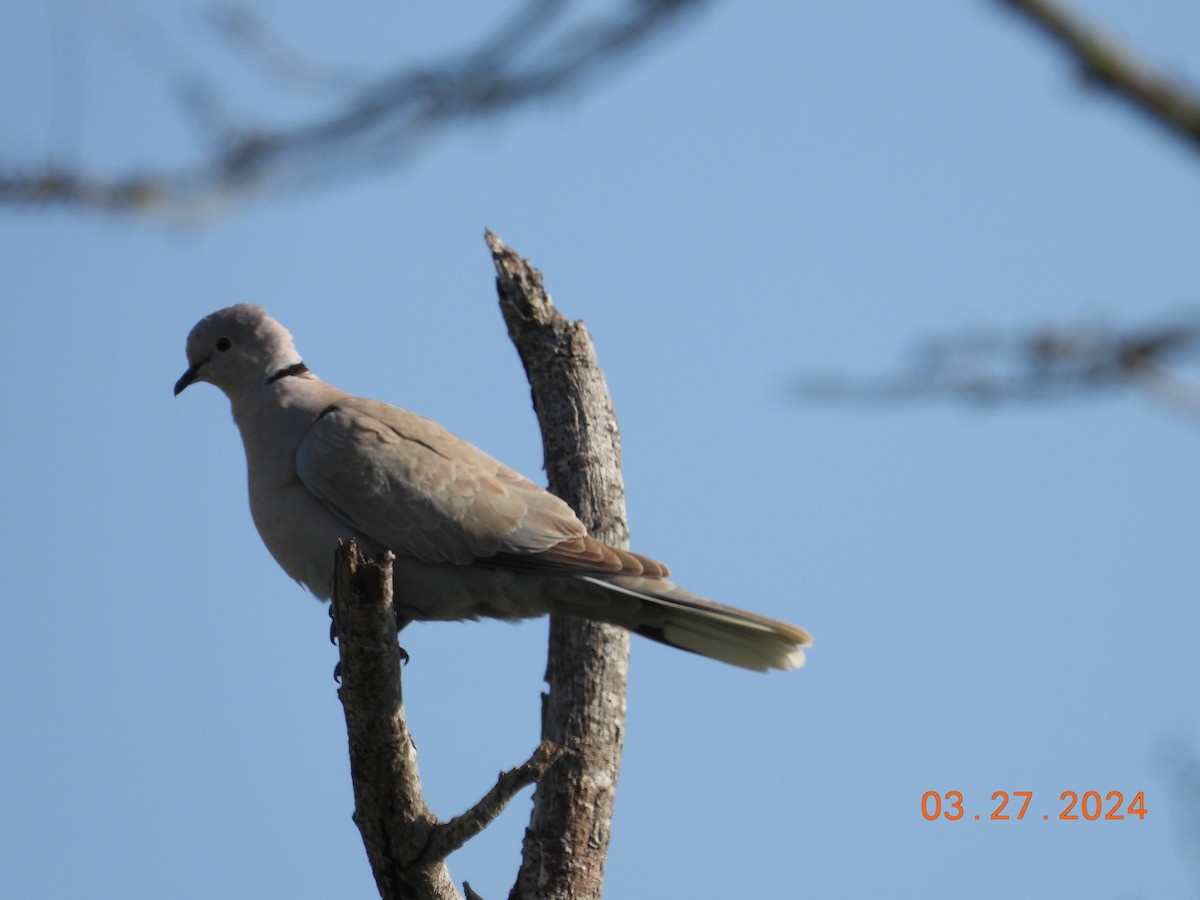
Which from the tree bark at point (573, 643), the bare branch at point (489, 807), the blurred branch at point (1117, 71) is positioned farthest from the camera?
the tree bark at point (573, 643)

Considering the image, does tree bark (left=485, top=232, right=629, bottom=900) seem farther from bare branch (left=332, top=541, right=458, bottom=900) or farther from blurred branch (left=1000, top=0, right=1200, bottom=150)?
blurred branch (left=1000, top=0, right=1200, bottom=150)

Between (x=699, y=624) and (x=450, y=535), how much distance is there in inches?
38.7

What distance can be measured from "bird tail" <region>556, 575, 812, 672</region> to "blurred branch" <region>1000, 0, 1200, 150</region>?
11.6ft

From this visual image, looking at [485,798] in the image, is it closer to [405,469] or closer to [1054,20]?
[405,469]

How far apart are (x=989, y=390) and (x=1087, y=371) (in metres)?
0.10

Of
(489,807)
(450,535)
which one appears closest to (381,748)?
(489,807)

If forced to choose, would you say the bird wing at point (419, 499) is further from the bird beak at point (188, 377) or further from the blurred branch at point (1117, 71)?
the blurred branch at point (1117, 71)

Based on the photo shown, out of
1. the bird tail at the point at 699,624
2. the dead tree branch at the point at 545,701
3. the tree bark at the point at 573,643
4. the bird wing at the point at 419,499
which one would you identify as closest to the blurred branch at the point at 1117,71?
the dead tree branch at the point at 545,701

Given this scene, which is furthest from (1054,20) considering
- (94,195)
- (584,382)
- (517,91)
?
(584,382)

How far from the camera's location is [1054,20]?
132 centimetres

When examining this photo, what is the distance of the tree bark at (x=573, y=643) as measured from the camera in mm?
4938

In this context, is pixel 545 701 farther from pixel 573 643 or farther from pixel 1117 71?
pixel 1117 71

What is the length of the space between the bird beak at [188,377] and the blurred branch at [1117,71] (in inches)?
200

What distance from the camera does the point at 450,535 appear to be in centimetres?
503
